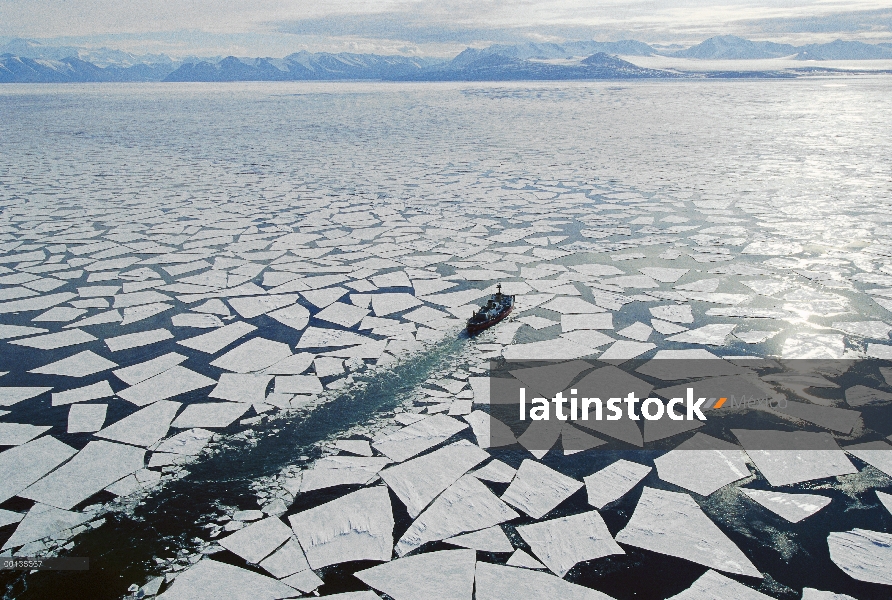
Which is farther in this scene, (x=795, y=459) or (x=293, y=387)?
(x=293, y=387)

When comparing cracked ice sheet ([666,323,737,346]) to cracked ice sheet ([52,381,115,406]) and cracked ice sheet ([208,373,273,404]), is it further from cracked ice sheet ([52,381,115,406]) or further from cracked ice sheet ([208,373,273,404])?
cracked ice sheet ([52,381,115,406])

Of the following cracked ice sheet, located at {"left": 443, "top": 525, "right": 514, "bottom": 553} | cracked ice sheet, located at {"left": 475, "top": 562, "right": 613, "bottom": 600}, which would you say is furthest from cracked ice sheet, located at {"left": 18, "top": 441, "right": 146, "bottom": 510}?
cracked ice sheet, located at {"left": 475, "top": 562, "right": 613, "bottom": 600}

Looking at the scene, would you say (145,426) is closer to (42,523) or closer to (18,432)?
(18,432)

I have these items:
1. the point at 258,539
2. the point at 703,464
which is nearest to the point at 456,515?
the point at 258,539

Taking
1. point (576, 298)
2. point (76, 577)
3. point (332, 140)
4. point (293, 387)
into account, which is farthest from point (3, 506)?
point (332, 140)

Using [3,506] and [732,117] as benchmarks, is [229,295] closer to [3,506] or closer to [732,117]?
[3,506]

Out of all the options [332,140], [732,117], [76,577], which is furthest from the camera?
[732,117]

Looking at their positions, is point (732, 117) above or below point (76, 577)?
above
